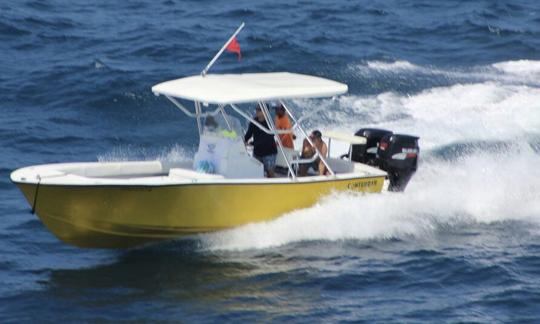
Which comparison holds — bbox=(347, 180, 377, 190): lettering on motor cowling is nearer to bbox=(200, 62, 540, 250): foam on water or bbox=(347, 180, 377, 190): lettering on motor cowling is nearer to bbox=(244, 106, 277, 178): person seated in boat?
bbox=(200, 62, 540, 250): foam on water

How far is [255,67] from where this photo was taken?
3005 centimetres

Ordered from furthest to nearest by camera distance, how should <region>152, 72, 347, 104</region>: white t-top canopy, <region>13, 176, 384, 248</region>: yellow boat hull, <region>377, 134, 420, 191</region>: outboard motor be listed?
<region>377, 134, 420, 191</region>: outboard motor, <region>152, 72, 347, 104</region>: white t-top canopy, <region>13, 176, 384, 248</region>: yellow boat hull

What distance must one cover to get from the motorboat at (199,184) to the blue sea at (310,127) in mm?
312

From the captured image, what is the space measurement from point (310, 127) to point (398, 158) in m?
5.23

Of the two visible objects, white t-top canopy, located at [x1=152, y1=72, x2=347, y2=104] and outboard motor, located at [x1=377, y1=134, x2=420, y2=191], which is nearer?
white t-top canopy, located at [x1=152, y1=72, x2=347, y2=104]

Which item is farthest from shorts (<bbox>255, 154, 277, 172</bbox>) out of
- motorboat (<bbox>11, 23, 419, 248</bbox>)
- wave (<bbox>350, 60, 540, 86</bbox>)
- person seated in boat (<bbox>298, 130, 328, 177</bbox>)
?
wave (<bbox>350, 60, 540, 86</bbox>)

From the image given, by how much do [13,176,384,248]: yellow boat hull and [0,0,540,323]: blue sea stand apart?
0.81 ft

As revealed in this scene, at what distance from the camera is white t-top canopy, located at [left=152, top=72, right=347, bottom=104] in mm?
18125

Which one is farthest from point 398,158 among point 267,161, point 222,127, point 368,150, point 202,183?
point 202,183

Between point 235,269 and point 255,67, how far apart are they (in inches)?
492

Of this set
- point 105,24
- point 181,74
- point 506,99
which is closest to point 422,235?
point 506,99

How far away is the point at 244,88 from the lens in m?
18.5

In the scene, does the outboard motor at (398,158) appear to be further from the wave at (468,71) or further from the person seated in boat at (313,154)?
the wave at (468,71)

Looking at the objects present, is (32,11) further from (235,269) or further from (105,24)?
(235,269)
